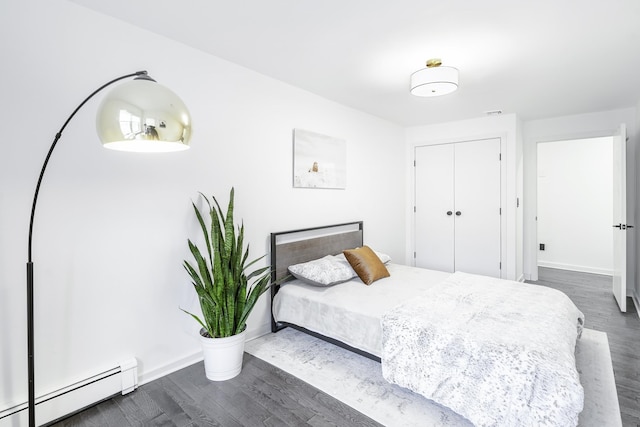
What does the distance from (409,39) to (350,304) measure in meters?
1.97

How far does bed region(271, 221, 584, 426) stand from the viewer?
1.59 metres

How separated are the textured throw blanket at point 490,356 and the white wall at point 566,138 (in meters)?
2.68

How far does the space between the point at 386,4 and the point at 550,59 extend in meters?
1.61

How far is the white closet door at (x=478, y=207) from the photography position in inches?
173

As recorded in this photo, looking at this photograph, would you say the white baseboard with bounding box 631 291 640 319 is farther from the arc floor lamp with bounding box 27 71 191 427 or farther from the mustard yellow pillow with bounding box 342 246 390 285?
the arc floor lamp with bounding box 27 71 191 427

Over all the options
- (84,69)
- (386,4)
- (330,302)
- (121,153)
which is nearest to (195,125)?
(121,153)

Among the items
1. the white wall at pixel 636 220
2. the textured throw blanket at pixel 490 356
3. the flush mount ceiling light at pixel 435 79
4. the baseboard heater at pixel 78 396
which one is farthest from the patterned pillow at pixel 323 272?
the white wall at pixel 636 220

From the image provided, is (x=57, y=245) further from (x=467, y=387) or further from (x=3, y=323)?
(x=467, y=387)

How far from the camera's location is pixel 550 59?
2.55m

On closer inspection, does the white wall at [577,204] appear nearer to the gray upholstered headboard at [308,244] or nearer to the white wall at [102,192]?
the gray upholstered headboard at [308,244]

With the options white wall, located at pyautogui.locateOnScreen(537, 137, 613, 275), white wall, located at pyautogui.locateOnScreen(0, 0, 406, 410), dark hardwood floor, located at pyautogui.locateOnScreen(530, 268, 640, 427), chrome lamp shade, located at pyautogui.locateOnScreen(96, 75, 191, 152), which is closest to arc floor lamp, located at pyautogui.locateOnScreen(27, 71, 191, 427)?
chrome lamp shade, located at pyautogui.locateOnScreen(96, 75, 191, 152)

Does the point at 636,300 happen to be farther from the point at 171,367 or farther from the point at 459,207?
the point at 171,367

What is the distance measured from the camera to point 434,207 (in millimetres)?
4898

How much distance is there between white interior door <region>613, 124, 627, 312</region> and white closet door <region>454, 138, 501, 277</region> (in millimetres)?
1208
